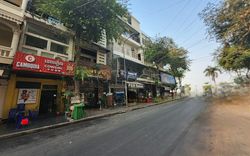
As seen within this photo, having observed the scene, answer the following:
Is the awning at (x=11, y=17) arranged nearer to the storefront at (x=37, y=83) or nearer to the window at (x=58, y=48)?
the storefront at (x=37, y=83)

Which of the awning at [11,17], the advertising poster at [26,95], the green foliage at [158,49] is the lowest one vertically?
the advertising poster at [26,95]

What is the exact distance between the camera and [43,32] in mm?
12953

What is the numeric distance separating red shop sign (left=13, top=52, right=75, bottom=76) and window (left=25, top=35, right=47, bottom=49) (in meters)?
2.57

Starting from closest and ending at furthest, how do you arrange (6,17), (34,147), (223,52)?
(34,147) < (6,17) < (223,52)

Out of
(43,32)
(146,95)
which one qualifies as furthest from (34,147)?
(146,95)

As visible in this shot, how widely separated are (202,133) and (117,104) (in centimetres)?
1494

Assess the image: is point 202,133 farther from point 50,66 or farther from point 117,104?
point 117,104

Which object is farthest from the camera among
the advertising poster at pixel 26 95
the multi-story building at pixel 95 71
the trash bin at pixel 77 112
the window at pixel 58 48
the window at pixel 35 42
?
the multi-story building at pixel 95 71

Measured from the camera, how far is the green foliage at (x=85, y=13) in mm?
11408

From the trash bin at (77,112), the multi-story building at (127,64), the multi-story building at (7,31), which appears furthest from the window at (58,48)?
the multi-story building at (127,64)

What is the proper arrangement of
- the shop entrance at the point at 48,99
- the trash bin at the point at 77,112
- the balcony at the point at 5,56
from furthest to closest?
1. the shop entrance at the point at 48,99
2. the trash bin at the point at 77,112
3. the balcony at the point at 5,56

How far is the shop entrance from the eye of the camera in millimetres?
13320

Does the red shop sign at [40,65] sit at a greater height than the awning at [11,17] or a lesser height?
lesser

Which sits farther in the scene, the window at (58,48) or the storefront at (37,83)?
the window at (58,48)
